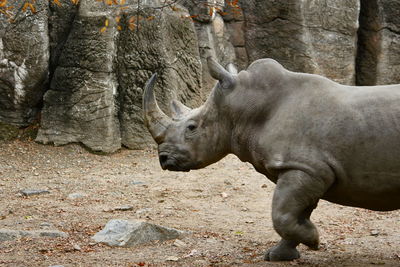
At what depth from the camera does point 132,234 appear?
598 cm

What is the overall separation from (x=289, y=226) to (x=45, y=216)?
3.72 metres

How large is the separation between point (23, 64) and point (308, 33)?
248 inches

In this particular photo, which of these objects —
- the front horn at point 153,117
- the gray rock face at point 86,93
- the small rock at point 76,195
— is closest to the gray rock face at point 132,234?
the front horn at point 153,117

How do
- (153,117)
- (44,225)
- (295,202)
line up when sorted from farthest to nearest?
(44,225)
(153,117)
(295,202)

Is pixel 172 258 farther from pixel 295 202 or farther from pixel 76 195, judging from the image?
pixel 76 195

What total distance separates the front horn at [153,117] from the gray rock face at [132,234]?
1.00 metres

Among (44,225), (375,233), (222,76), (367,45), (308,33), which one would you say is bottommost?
(44,225)

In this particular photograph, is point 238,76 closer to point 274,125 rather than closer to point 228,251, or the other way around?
point 274,125

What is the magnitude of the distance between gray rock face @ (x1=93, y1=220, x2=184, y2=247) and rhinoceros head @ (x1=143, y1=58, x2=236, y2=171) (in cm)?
91

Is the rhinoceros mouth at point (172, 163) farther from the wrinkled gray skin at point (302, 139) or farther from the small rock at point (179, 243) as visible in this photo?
the small rock at point (179, 243)

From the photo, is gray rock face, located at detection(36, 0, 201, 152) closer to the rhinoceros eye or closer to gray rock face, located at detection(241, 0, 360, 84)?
gray rock face, located at detection(241, 0, 360, 84)

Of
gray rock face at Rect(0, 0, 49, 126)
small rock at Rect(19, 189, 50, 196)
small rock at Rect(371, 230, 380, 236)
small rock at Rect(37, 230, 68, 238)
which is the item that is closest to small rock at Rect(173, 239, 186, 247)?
small rock at Rect(37, 230, 68, 238)

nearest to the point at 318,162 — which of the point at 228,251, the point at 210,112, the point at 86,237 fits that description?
the point at 210,112

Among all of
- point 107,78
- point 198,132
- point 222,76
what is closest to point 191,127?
point 198,132
